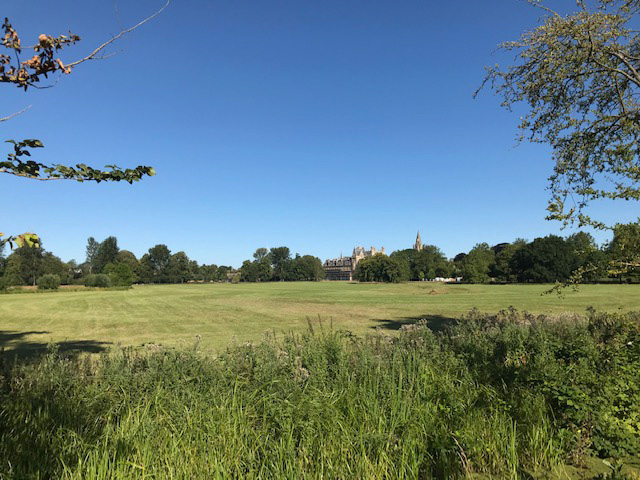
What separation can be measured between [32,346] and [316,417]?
590 inches

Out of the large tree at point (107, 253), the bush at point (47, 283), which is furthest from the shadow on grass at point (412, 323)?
the large tree at point (107, 253)

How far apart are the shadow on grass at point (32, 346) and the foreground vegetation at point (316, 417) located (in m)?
7.80

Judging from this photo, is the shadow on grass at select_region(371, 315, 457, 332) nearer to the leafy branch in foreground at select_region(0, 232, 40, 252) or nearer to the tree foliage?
the leafy branch in foreground at select_region(0, 232, 40, 252)

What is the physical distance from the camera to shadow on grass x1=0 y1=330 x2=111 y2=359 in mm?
12578

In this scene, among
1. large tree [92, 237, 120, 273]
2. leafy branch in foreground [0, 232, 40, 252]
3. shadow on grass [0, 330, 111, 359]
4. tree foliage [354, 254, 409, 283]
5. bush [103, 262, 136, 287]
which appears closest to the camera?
leafy branch in foreground [0, 232, 40, 252]

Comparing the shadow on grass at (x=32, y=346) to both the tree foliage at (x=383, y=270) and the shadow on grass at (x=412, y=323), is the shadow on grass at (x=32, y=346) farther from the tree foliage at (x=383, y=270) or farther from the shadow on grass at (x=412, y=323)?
the tree foliage at (x=383, y=270)

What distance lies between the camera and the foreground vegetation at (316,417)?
12.3 feet

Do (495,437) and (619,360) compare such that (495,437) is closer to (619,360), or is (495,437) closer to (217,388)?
(619,360)

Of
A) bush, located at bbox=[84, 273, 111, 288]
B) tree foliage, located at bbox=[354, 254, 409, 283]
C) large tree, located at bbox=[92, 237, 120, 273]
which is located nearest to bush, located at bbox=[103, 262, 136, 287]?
bush, located at bbox=[84, 273, 111, 288]

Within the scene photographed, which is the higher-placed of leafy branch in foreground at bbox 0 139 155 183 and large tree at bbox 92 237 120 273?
large tree at bbox 92 237 120 273

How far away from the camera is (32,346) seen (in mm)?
14297

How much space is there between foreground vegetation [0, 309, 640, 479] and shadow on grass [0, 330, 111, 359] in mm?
7795

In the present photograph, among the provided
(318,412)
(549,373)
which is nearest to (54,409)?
(318,412)

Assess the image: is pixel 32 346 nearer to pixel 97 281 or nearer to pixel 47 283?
pixel 47 283
